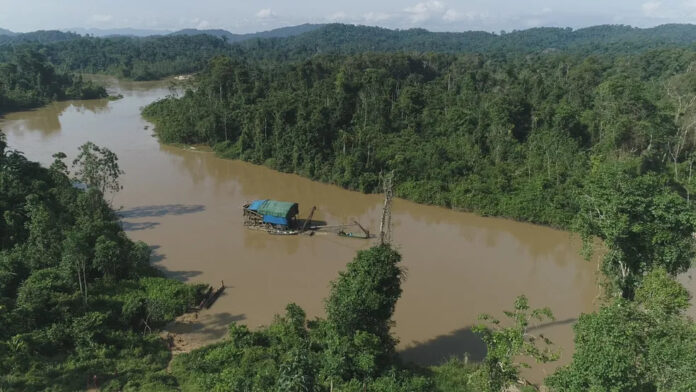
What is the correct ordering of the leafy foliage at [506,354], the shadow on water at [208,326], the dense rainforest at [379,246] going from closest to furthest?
the leafy foliage at [506,354] < the dense rainforest at [379,246] < the shadow on water at [208,326]

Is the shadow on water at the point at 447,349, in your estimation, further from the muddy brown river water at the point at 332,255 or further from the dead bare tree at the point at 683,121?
the dead bare tree at the point at 683,121

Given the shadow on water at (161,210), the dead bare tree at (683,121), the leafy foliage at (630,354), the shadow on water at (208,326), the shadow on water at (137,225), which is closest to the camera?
the leafy foliage at (630,354)

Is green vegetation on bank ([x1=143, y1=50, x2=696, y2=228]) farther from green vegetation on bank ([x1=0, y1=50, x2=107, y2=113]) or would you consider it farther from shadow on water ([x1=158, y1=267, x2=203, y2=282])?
green vegetation on bank ([x1=0, y1=50, x2=107, y2=113])

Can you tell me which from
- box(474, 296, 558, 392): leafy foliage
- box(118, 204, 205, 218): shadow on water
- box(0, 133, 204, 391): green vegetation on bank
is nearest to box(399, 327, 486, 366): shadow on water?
box(474, 296, 558, 392): leafy foliage

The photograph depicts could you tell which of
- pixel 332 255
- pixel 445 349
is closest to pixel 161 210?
pixel 332 255

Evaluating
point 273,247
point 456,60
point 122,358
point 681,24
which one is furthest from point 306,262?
point 681,24

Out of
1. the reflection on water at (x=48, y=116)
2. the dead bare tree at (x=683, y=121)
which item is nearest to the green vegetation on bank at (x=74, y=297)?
the reflection on water at (x=48, y=116)
